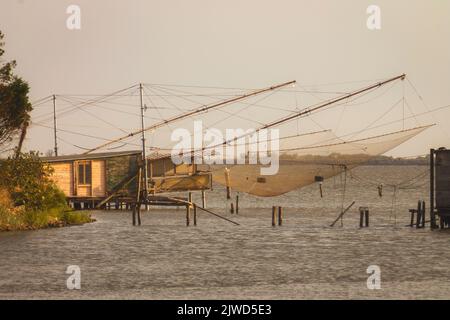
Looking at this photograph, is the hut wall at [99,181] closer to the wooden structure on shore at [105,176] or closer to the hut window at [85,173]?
the wooden structure on shore at [105,176]

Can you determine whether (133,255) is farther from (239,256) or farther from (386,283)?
(386,283)

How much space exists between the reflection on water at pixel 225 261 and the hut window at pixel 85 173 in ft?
25.1

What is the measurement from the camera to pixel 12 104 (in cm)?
6394

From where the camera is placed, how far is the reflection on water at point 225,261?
3362 cm

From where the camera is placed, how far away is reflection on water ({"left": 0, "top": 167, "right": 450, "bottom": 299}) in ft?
110

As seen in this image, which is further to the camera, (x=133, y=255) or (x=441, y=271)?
(x=133, y=255)

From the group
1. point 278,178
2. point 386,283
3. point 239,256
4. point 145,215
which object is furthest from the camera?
point 145,215

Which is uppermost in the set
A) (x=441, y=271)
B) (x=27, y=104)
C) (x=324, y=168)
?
(x=27, y=104)

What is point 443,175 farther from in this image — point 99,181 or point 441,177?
point 99,181

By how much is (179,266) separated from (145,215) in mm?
40991

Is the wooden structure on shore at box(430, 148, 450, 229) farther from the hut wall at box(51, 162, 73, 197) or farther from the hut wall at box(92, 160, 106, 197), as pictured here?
the hut wall at box(51, 162, 73, 197)

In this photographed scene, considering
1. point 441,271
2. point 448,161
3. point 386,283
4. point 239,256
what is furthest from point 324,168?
point 386,283

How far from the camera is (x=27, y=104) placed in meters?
65.0

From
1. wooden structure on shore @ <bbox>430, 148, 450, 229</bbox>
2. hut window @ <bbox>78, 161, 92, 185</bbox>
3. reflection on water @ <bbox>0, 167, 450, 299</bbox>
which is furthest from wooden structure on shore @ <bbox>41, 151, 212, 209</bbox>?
wooden structure on shore @ <bbox>430, 148, 450, 229</bbox>
